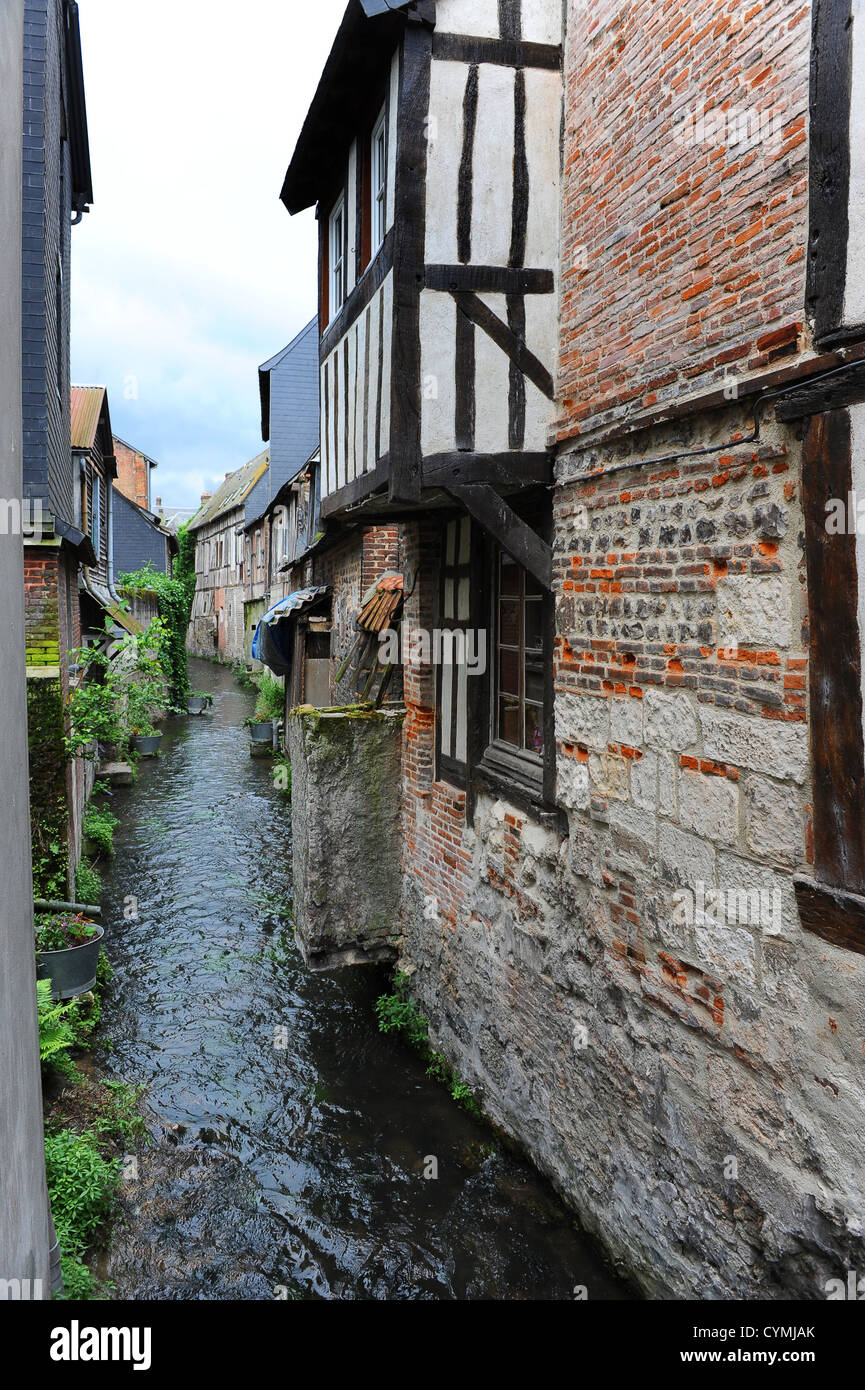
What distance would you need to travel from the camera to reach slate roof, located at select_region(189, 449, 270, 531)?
34781mm

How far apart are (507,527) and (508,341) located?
1.05 metres

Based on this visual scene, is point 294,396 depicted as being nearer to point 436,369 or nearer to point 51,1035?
point 436,369

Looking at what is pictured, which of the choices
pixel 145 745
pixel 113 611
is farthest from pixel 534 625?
pixel 145 745

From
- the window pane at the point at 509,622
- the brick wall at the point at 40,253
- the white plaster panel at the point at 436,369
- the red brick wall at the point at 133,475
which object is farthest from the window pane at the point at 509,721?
the red brick wall at the point at 133,475

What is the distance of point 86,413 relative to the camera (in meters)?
16.0

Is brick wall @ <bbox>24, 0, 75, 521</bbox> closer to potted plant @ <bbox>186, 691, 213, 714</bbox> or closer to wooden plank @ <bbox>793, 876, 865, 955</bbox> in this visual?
wooden plank @ <bbox>793, 876, 865, 955</bbox>

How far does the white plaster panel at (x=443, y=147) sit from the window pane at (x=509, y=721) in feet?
8.95

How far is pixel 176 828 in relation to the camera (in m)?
13.0

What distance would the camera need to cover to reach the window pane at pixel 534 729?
17.7ft

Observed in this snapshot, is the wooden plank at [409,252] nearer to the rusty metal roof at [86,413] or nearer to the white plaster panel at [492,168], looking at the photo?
the white plaster panel at [492,168]

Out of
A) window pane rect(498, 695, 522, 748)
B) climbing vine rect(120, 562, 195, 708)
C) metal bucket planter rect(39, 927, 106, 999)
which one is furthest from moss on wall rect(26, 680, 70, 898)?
climbing vine rect(120, 562, 195, 708)

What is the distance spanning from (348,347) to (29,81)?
4756mm

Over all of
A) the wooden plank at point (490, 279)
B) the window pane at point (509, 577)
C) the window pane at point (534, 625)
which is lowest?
the window pane at point (534, 625)
